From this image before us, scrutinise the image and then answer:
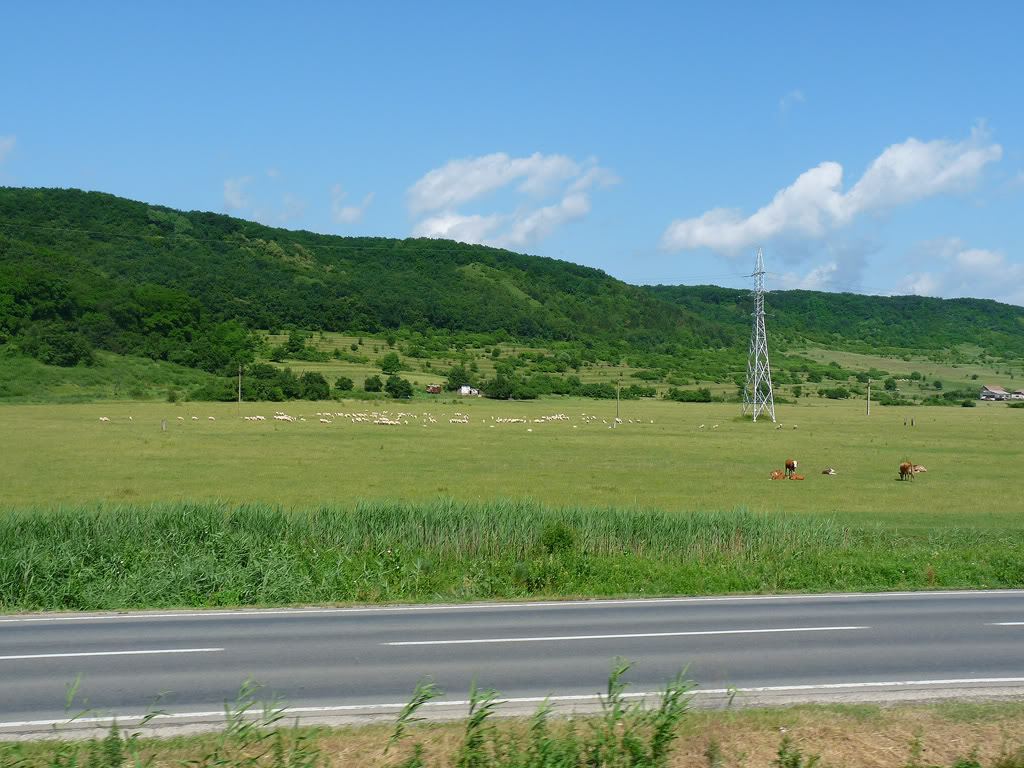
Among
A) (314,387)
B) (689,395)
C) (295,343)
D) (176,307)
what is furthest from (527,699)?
(295,343)

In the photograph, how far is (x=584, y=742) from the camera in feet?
29.4

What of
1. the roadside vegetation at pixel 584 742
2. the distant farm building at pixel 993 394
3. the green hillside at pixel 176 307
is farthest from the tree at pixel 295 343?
the roadside vegetation at pixel 584 742

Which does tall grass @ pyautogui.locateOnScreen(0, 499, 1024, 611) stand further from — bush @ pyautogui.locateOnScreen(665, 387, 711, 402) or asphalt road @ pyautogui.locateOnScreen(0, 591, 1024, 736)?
bush @ pyautogui.locateOnScreen(665, 387, 711, 402)

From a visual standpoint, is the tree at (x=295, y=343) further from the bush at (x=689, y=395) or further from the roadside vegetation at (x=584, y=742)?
the roadside vegetation at (x=584, y=742)

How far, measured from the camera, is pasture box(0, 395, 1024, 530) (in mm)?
35625

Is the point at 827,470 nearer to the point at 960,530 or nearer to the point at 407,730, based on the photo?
the point at 960,530

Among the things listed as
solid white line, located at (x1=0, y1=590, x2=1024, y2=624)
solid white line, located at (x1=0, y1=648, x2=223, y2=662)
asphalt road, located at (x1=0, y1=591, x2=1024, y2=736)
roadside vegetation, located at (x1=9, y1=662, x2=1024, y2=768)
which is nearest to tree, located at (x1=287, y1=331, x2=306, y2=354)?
solid white line, located at (x1=0, y1=590, x2=1024, y2=624)

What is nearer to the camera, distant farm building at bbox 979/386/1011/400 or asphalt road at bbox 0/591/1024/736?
asphalt road at bbox 0/591/1024/736

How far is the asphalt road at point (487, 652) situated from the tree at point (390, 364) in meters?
114

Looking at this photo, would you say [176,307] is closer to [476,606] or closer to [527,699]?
[476,606]

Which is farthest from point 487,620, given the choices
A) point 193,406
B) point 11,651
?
point 193,406

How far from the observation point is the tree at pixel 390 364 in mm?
132375

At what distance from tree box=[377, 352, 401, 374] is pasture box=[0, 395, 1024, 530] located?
38565 mm

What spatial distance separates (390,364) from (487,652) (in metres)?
125
